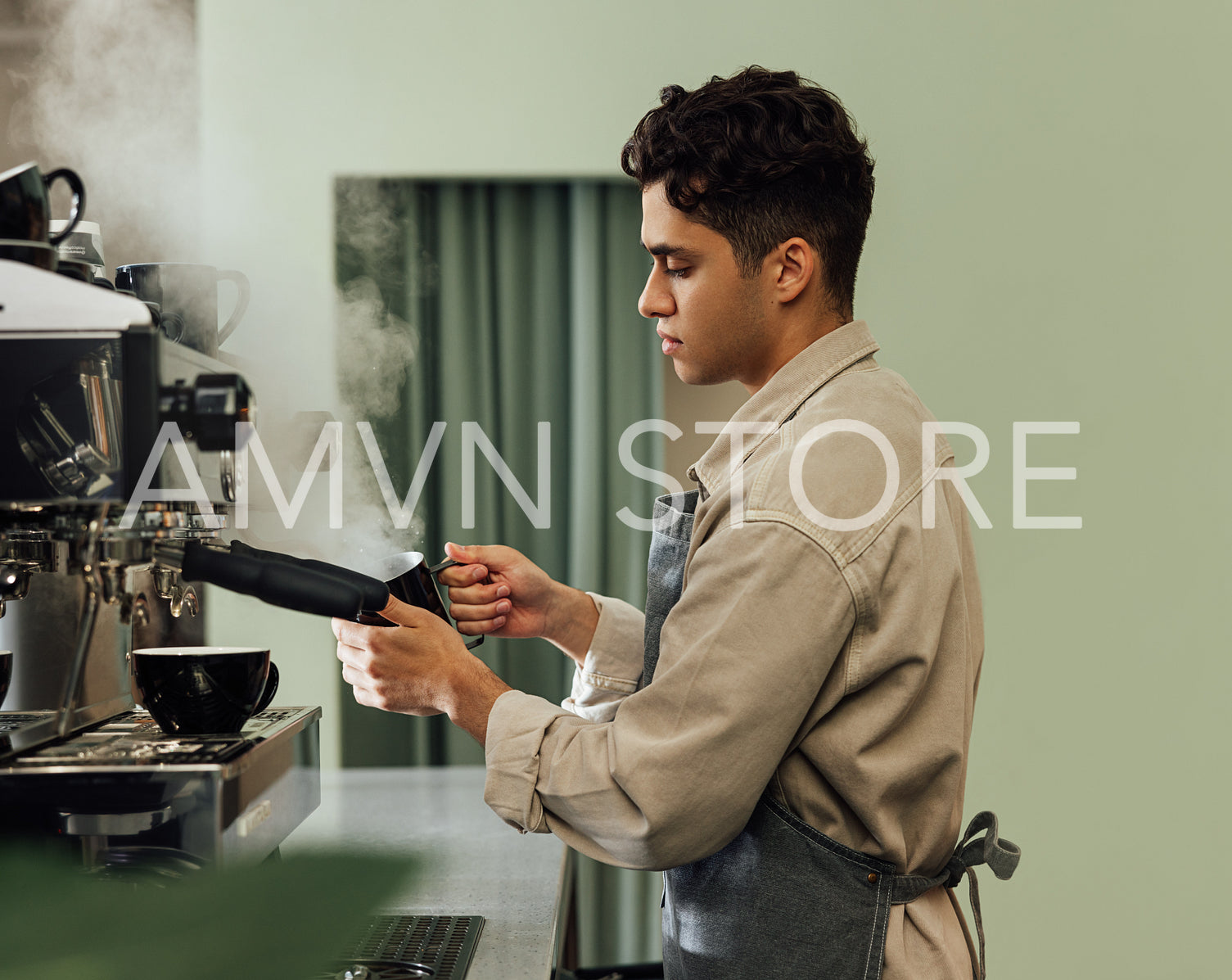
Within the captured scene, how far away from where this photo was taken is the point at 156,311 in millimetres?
978

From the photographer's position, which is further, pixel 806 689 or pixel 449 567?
pixel 449 567

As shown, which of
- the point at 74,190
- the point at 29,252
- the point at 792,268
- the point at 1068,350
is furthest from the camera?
the point at 1068,350

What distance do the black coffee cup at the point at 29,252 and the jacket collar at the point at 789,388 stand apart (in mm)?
549

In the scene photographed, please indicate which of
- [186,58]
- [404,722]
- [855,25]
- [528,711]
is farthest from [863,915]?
[186,58]

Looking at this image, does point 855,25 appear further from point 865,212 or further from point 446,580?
point 446,580

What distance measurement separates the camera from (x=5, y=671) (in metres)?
0.85

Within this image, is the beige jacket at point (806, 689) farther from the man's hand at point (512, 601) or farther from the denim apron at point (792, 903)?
the man's hand at point (512, 601)

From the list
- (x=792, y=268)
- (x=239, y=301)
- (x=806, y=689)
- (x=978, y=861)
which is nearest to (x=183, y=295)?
(x=239, y=301)

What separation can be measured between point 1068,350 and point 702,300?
1448 millimetres

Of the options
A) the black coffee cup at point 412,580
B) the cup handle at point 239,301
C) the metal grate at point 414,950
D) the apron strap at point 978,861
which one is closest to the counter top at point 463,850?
the metal grate at point 414,950

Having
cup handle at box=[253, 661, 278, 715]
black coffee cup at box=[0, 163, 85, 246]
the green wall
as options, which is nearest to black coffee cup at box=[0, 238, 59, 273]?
black coffee cup at box=[0, 163, 85, 246]

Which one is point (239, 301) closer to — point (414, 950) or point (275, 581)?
point (275, 581)

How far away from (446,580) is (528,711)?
1.32 feet

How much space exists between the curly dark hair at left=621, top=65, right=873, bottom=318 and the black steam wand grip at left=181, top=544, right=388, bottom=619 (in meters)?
0.49
